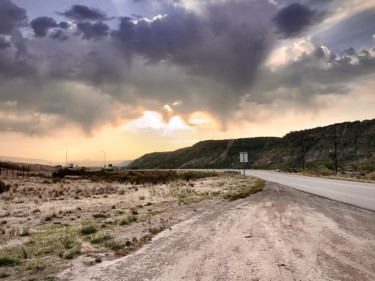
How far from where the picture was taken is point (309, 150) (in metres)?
123

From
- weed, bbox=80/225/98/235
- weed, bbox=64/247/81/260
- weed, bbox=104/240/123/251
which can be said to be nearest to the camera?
weed, bbox=64/247/81/260

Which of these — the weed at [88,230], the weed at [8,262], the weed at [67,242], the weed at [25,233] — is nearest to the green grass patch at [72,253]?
the weed at [67,242]

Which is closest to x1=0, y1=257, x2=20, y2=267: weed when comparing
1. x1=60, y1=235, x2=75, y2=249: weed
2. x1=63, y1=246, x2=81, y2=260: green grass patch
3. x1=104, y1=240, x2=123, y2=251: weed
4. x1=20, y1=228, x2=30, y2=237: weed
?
x1=63, y1=246, x2=81, y2=260: green grass patch

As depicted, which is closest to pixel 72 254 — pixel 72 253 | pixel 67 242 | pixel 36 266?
pixel 72 253

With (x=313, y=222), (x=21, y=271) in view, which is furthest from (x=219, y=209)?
(x=21, y=271)

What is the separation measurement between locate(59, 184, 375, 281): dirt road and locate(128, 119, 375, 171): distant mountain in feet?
220

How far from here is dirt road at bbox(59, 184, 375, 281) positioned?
8117 millimetres

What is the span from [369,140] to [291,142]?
3481 cm

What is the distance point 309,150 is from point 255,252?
391 feet

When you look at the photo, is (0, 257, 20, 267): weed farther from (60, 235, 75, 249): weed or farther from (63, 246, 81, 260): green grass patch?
(60, 235, 75, 249): weed

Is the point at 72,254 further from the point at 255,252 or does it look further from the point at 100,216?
the point at 100,216

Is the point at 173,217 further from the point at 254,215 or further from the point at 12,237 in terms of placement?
the point at 12,237

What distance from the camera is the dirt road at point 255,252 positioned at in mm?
8117

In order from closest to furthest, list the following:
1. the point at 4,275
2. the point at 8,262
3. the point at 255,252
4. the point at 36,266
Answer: the point at 4,275, the point at 36,266, the point at 255,252, the point at 8,262
